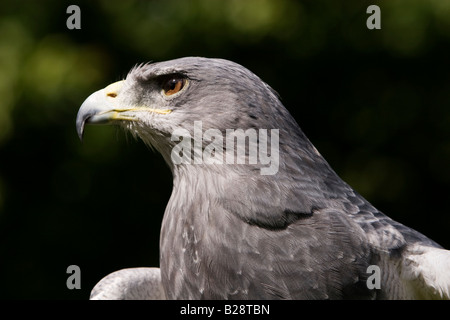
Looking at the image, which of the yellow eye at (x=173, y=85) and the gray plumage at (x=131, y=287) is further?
the gray plumage at (x=131, y=287)

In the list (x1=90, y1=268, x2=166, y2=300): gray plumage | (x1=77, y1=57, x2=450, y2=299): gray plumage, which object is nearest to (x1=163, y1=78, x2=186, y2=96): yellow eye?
(x1=77, y1=57, x2=450, y2=299): gray plumage

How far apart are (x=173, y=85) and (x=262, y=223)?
754 mm

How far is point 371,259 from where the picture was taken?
218 cm

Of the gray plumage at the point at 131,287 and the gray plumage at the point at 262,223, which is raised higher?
the gray plumage at the point at 262,223

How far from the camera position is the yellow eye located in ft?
8.39

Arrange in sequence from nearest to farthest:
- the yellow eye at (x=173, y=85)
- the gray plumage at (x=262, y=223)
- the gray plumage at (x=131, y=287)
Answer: the gray plumage at (x=262, y=223) → the yellow eye at (x=173, y=85) → the gray plumage at (x=131, y=287)

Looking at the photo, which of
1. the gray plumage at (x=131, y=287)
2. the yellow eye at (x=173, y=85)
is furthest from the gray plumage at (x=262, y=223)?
the gray plumage at (x=131, y=287)

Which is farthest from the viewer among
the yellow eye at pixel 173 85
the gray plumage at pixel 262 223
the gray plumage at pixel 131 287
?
the gray plumage at pixel 131 287

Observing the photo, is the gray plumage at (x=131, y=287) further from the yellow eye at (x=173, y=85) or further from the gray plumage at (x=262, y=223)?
the yellow eye at (x=173, y=85)

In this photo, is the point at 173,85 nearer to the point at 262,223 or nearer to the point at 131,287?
the point at 262,223

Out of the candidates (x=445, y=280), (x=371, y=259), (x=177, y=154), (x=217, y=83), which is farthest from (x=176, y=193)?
(x=445, y=280)

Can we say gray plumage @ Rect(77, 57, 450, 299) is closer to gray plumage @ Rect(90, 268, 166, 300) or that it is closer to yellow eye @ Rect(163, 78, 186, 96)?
yellow eye @ Rect(163, 78, 186, 96)

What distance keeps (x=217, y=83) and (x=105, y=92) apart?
1.83 ft

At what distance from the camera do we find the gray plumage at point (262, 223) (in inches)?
84.7
